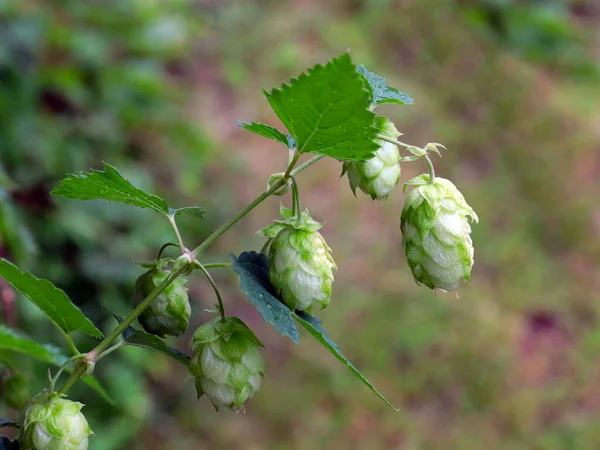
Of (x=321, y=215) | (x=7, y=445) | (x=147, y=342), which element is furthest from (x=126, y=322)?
(x=321, y=215)

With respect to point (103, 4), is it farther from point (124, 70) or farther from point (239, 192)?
point (239, 192)

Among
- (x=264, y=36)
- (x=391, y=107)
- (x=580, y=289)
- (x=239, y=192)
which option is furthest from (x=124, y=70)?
(x=580, y=289)

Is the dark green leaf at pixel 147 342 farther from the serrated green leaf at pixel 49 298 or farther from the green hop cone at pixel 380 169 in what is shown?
the green hop cone at pixel 380 169

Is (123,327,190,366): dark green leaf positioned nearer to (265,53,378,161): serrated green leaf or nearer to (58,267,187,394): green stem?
(58,267,187,394): green stem

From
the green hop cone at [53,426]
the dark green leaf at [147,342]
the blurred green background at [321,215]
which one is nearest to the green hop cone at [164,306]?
the dark green leaf at [147,342]

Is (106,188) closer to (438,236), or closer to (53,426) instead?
(53,426)

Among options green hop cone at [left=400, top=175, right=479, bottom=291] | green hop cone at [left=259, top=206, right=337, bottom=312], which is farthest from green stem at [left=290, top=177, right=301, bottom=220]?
green hop cone at [left=400, top=175, right=479, bottom=291]
